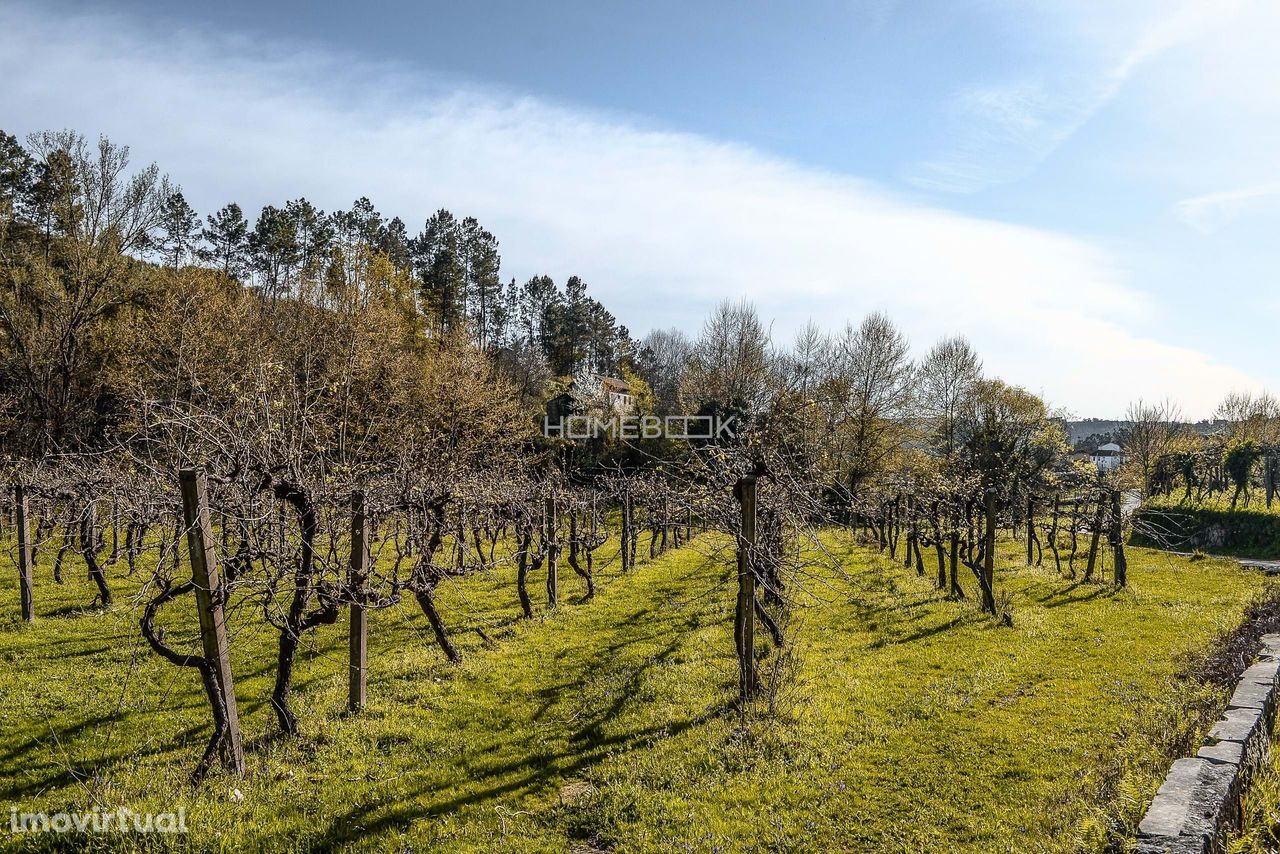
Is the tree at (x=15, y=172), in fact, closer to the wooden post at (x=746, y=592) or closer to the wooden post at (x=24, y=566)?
the wooden post at (x=24, y=566)

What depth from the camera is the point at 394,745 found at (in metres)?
5.79

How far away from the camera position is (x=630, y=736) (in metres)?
5.95

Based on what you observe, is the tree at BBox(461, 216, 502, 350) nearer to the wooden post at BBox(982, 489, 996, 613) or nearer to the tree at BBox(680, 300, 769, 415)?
the tree at BBox(680, 300, 769, 415)

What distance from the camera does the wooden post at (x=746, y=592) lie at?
6.30 meters

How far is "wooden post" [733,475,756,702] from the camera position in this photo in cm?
630

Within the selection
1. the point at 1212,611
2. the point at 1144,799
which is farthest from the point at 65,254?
the point at 1212,611

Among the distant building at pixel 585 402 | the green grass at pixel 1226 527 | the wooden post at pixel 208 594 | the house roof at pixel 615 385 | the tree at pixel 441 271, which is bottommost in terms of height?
the green grass at pixel 1226 527

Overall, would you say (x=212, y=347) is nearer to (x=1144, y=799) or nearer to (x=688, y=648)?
(x=688, y=648)

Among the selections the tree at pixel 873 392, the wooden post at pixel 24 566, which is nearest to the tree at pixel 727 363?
the tree at pixel 873 392

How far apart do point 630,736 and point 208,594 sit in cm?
370

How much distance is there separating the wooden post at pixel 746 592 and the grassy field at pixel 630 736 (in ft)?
1.06

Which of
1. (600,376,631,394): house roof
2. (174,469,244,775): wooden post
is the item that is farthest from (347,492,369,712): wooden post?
(600,376,631,394): house roof

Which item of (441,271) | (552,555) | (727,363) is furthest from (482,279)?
(552,555)

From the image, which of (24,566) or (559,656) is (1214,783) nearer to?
(559,656)
